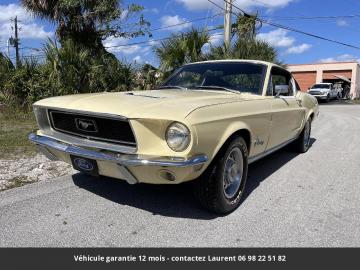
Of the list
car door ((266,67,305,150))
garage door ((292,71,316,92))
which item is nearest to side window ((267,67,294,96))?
car door ((266,67,305,150))

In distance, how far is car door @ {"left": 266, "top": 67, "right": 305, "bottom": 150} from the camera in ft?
16.5

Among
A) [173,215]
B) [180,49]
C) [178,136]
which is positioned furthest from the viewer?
[180,49]

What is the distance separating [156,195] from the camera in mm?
4422

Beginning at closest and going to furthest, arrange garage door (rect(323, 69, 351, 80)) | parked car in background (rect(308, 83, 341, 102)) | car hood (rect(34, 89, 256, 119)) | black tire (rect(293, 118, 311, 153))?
car hood (rect(34, 89, 256, 119)), black tire (rect(293, 118, 311, 153)), parked car in background (rect(308, 83, 341, 102)), garage door (rect(323, 69, 351, 80))

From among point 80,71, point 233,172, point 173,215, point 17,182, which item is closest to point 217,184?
point 233,172

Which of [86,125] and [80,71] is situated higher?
[80,71]

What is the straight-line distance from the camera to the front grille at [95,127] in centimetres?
348

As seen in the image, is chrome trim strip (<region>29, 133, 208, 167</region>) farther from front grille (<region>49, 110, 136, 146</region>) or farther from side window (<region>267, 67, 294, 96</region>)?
side window (<region>267, 67, 294, 96</region>)

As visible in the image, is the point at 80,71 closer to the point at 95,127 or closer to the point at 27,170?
the point at 27,170

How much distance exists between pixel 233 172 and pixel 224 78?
60.0 inches

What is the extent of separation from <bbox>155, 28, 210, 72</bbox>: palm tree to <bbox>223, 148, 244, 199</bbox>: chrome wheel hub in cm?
957

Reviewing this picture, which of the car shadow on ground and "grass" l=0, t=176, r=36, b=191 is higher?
"grass" l=0, t=176, r=36, b=191

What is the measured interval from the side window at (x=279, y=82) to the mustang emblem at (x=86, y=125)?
2410 mm

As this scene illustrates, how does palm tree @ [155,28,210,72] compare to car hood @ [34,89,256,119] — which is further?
palm tree @ [155,28,210,72]
